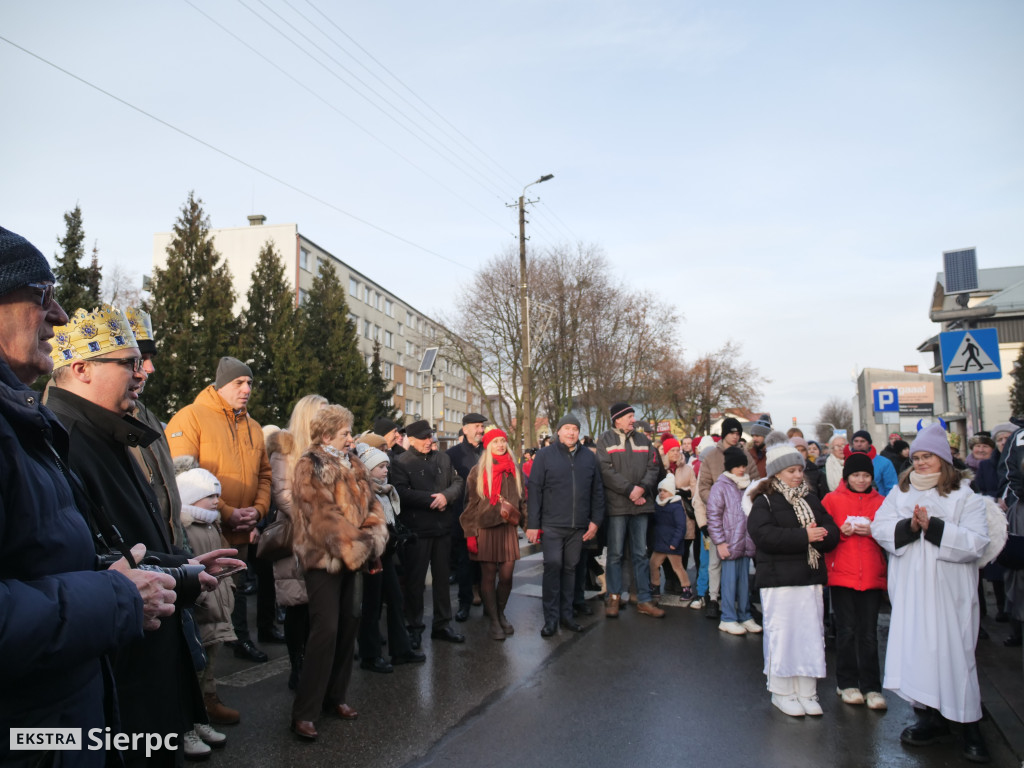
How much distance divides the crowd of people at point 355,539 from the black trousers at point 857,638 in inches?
0.7

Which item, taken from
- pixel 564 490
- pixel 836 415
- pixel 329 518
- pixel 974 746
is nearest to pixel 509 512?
pixel 564 490

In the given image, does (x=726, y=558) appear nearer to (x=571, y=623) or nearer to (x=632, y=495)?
(x=632, y=495)

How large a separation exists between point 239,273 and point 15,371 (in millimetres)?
54668

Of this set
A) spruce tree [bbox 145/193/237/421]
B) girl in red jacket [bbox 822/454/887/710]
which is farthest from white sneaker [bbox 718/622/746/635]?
spruce tree [bbox 145/193/237/421]

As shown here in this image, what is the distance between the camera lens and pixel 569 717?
5.04 m

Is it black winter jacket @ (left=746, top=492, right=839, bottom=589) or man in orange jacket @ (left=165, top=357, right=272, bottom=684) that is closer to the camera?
black winter jacket @ (left=746, top=492, right=839, bottom=589)

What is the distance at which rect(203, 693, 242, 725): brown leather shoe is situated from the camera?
186 inches

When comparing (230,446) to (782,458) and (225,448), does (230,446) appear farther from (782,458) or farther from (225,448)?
(782,458)

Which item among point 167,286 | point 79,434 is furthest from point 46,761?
point 167,286

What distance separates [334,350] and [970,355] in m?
32.9

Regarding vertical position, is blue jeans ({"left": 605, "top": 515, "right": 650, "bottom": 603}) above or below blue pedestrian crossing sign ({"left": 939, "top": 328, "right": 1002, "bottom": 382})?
below

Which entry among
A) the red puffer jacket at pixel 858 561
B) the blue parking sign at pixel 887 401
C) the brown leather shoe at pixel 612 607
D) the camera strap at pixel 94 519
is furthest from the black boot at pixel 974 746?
the blue parking sign at pixel 887 401

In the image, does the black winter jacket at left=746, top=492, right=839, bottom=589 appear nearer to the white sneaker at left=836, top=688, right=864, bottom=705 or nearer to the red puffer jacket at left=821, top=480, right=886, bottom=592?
the red puffer jacket at left=821, top=480, right=886, bottom=592

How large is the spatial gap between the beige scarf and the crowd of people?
17 millimetres
